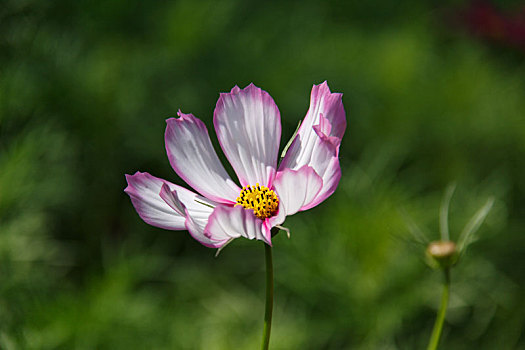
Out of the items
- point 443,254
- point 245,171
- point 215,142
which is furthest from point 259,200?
point 215,142

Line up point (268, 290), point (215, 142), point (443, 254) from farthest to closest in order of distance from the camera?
1. point (215, 142)
2. point (443, 254)
3. point (268, 290)

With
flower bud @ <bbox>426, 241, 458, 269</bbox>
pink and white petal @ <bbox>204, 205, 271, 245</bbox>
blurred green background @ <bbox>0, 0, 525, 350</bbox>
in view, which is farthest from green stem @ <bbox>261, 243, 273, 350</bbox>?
blurred green background @ <bbox>0, 0, 525, 350</bbox>

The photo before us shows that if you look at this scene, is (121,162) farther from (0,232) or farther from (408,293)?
(408,293)

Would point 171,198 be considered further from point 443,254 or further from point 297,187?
point 443,254

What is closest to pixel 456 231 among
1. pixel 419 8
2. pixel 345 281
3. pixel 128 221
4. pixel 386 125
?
pixel 345 281

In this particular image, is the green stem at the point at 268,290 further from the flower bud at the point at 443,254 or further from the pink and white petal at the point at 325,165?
the flower bud at the point at 443,254

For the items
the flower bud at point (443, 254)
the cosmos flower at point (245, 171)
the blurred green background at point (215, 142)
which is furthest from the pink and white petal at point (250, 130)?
the blurred green background at point (215, 142)
